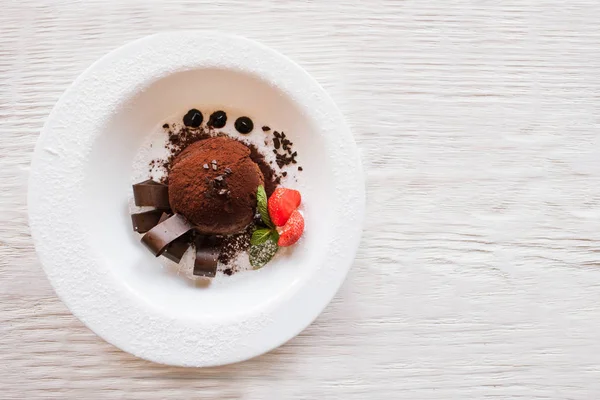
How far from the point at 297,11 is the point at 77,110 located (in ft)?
2.32

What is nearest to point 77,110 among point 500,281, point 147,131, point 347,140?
point 147,131

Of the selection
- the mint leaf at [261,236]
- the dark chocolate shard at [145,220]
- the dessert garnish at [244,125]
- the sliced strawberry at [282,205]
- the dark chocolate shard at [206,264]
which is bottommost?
the dark chocolate shard at [206,264]

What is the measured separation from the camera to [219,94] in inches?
60.6

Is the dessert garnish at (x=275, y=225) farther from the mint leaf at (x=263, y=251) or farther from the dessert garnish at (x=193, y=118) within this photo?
the dessert garnish at (x=193, y=118)

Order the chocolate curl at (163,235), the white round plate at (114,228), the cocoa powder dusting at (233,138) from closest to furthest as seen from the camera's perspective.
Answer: the white round plate at (114,228)
the chocolate curl at (163,235)
the cocoa powder dusting at (233,138)

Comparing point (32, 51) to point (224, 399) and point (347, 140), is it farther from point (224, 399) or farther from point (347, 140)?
point (224, 399)

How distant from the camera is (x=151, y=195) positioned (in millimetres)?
1477

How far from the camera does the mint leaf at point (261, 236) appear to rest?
1.50 meters

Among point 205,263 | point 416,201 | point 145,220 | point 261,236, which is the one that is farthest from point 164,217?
point 416,201

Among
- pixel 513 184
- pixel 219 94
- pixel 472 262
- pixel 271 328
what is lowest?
pixel 271 328

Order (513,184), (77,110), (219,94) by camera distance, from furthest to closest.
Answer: (513,184), (219,94), (77,110)

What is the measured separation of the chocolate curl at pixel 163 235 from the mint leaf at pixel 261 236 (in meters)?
0.20

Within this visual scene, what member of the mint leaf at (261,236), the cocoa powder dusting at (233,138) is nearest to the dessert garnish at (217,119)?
the cocoa powder dusting at (233,138)

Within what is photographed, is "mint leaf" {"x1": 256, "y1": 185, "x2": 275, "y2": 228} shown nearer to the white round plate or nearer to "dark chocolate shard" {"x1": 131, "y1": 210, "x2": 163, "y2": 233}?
the white round plate
